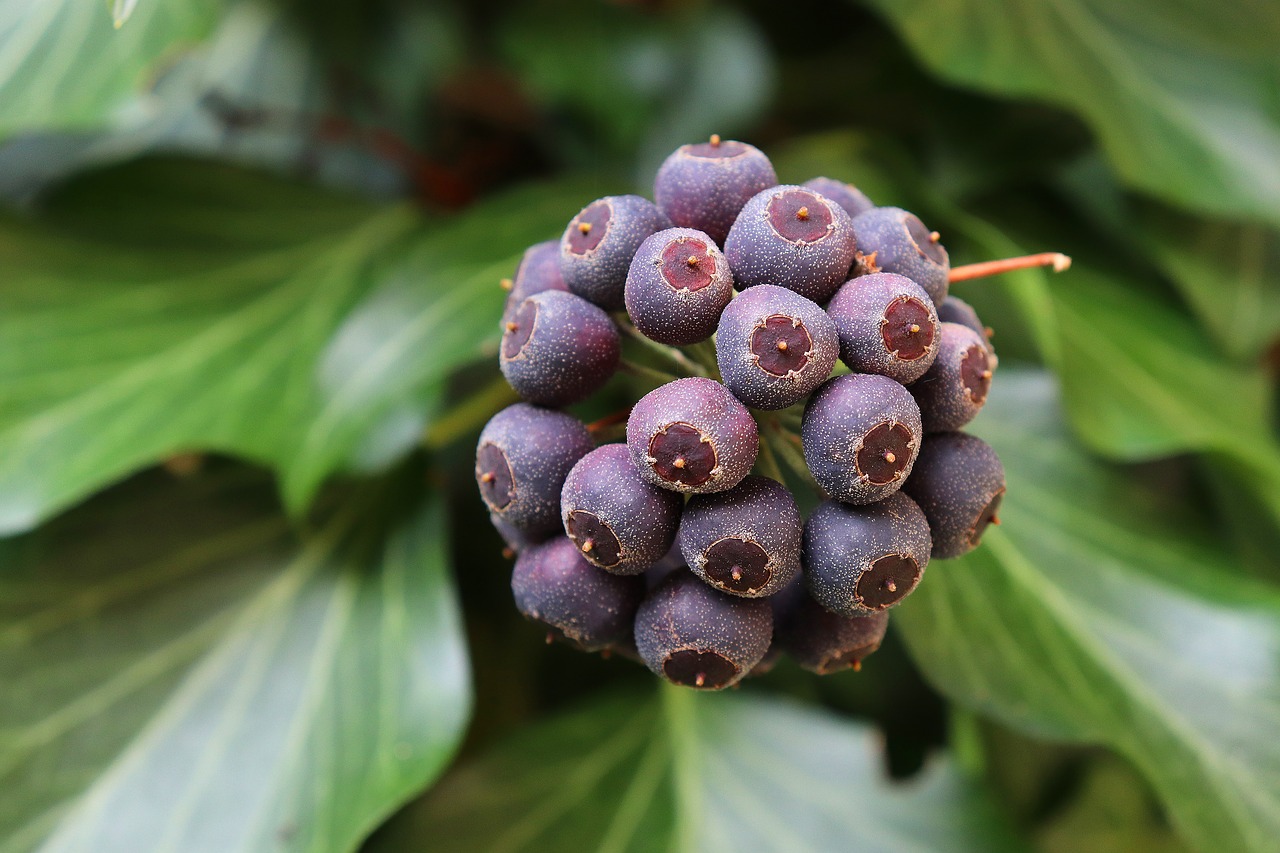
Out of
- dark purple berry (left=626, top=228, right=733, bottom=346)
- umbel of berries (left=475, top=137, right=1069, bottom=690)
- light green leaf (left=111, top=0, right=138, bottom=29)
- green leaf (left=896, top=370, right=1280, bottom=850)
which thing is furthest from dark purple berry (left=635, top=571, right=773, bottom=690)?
light green leaf (left=111, top=0, right=138, bottom=29)

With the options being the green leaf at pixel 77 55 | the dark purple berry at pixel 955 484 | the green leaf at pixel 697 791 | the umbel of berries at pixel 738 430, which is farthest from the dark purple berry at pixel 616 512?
the green leaf at pixel 77 55

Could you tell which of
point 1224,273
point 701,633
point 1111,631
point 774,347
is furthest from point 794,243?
point 1224,273

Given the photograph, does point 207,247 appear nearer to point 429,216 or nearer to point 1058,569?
point 429,216

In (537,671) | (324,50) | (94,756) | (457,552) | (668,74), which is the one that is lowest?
(537,671)

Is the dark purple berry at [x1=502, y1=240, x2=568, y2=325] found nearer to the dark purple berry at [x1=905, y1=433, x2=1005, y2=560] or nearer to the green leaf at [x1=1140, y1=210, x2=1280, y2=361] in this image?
the dark purple berry at [x1=905, y1=433, x2=1005, y2=560]

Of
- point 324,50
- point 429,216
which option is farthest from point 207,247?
point 324,50

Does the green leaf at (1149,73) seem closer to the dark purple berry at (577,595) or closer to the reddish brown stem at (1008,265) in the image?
the reddish brown stem at (1008,265)
